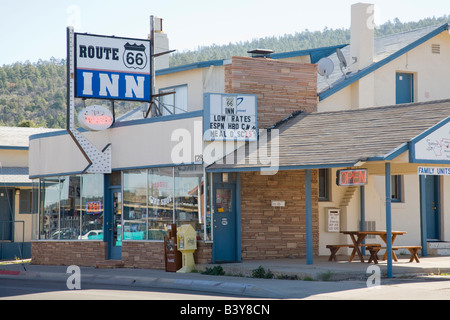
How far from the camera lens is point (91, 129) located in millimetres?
22938

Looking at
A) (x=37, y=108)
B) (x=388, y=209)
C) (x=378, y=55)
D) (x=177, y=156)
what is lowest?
(x=388, y=209)

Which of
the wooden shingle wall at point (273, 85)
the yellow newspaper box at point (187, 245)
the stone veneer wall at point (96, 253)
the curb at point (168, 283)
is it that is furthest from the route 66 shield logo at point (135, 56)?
the curb at point (168, 283)

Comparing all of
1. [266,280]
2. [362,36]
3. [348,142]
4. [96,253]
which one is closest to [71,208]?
[96,253]

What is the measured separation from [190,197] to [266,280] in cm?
442

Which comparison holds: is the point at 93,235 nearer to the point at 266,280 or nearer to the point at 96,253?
the point at 96,253

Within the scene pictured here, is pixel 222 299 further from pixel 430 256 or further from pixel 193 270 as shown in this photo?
pixel 430 256

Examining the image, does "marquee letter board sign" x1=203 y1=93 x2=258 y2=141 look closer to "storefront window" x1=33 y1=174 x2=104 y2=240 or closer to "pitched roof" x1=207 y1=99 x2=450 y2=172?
"pitched roof" x1=207 y1=99 x2=450 y2=172

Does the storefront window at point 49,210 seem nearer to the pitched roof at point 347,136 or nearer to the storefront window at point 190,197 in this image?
the storefront window at point 190,197

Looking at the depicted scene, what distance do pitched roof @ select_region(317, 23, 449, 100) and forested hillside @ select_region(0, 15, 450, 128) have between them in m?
46.3

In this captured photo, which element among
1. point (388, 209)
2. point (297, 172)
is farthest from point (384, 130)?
point (297, 172)

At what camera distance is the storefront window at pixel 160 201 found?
21906 mm

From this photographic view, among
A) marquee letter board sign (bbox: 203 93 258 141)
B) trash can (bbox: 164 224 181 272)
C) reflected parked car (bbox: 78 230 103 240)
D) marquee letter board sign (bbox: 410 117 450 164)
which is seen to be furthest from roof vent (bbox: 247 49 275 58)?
marquee letter board sign (bbox: 410 117 450 164)

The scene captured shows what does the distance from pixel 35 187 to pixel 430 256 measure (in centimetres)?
1447

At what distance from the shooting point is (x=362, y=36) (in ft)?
84.9
